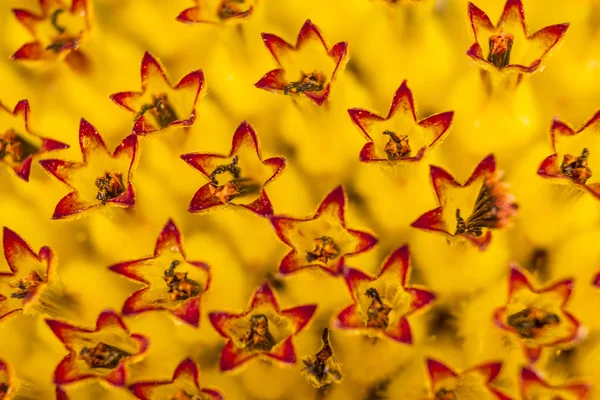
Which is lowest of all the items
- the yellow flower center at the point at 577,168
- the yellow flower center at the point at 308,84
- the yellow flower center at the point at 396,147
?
the yellow flower center at the point at 577,168

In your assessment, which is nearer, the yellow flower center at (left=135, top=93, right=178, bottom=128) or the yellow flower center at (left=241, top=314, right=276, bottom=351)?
the yellow flower center at (left=241, top=314, right=276, bottom=351)

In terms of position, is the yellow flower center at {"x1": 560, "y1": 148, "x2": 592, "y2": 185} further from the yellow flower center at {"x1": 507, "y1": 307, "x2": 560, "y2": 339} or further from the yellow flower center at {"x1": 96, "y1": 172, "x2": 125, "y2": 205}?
the yellow flower center at {"x1": 96, "y1": 172, "x2": 125, "y2": 205}

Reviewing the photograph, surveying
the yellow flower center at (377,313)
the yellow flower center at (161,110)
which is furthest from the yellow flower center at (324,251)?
the yellow flower center at (161,110)

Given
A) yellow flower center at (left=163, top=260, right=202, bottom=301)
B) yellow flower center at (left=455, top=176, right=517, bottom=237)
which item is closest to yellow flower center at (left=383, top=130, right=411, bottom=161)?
yellow flower center at (left=455, top=176, right=517, bottom=237)

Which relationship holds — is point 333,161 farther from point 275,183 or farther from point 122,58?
point 122,58

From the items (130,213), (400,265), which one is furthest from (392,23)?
(130,213)

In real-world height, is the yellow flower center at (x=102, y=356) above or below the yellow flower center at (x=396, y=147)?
below

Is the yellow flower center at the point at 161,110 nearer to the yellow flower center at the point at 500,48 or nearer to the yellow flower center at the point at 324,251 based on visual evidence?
the yellow flower center at the point at 324,251
